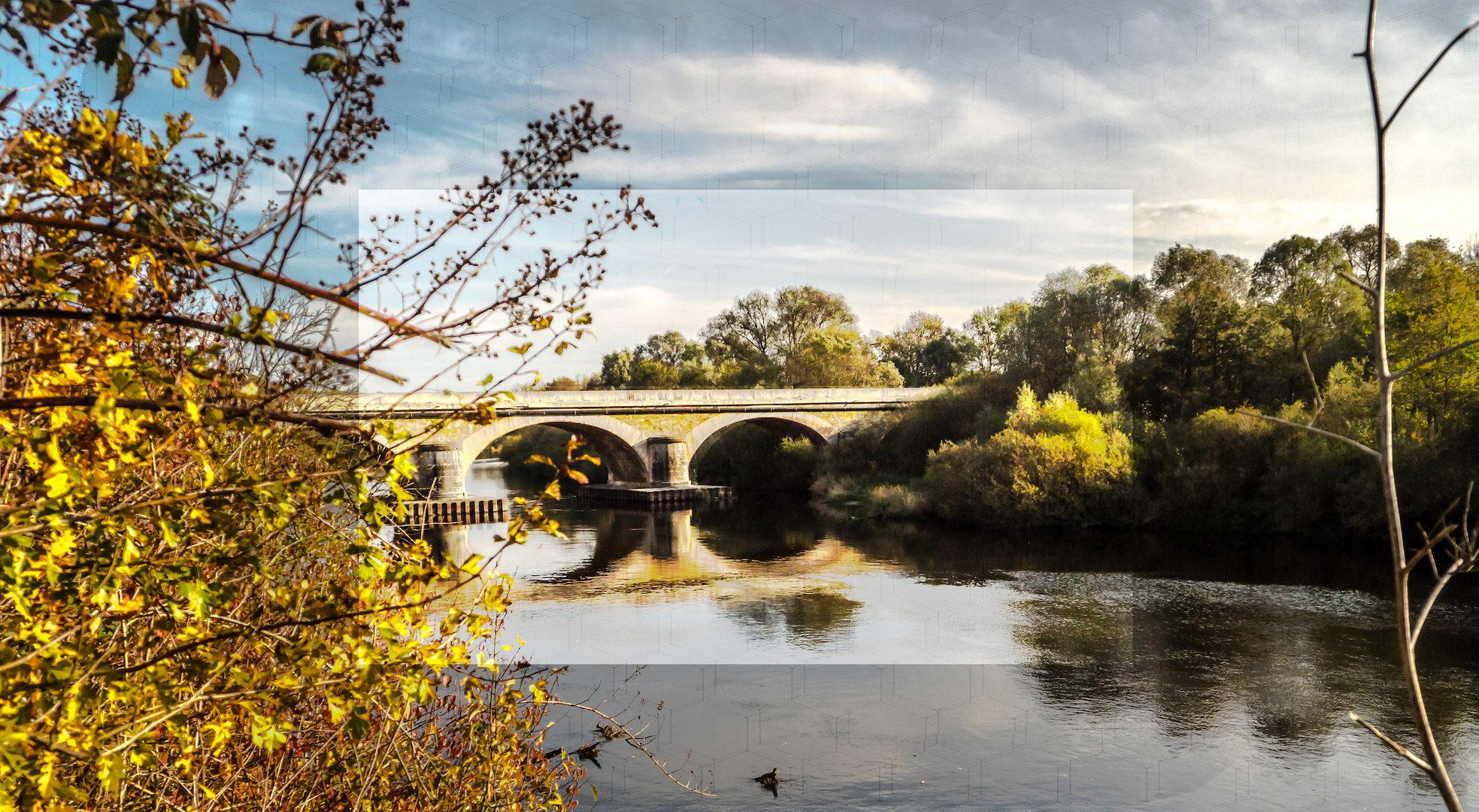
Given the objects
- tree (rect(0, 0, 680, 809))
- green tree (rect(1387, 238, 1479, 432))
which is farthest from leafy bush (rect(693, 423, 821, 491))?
tree (rect(0, 0, 680, 809))

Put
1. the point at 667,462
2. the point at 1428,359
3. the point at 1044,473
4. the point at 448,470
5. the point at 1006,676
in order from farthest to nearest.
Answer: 1. the point at 667,462
2. the point at 448,470
3. the point at 1044,473
4. the point at 1006,676
5. the point at 1428,359

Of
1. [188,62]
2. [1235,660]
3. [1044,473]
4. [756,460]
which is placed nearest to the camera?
[188,62]

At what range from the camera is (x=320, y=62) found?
2008 millimetres

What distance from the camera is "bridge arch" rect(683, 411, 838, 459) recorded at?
39.9m

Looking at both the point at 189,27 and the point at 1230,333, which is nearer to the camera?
the point at 189,27

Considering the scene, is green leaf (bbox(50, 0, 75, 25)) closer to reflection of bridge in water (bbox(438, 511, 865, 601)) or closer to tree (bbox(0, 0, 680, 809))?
tree (bbox(0, 0, 680, 809))

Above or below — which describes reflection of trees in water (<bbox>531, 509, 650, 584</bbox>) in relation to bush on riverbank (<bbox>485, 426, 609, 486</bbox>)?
below

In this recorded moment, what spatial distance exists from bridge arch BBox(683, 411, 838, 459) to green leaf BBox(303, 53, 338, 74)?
1489 inches

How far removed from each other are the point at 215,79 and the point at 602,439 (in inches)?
1512

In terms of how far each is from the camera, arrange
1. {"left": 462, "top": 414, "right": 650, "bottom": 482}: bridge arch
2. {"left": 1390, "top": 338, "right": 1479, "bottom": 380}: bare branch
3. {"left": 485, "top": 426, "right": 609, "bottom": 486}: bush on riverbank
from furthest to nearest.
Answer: {"left": 485, "top": 426, "right": 609, "bottom": 486}: bush on riverbank < {"left": 462, "top": 414, "right": 650, "bottom": 482}: bridge arch < {"left": 1390, "top": 338, "right": 1479, "bottom": 380}: bare branch

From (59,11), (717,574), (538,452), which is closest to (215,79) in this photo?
(59,11)

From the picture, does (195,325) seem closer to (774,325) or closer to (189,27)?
(189,27)

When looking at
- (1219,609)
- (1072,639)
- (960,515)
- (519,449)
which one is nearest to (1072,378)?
(960,515)

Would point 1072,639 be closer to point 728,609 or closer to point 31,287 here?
point 728,609
